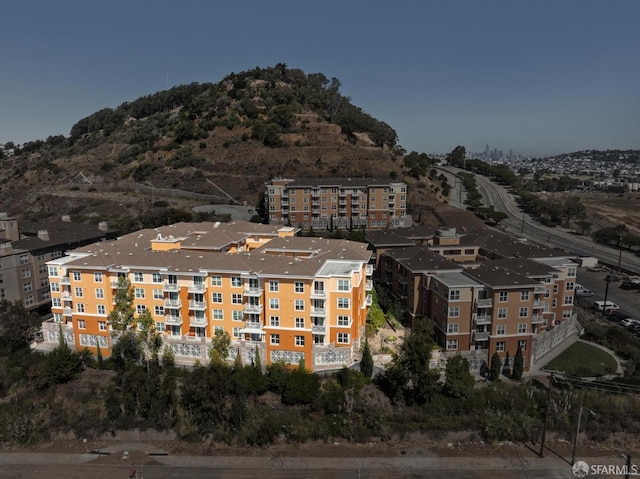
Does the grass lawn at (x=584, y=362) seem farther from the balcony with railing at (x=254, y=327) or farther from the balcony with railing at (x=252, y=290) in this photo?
the balcony with railing at (x=252, y=290)

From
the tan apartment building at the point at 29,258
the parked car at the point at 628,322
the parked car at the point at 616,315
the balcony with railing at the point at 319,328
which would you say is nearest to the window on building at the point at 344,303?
the balcony with railing at the point at 319,328

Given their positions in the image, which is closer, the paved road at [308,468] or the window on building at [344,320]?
the paved road at [308,468]

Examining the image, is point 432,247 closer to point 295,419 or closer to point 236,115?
point 295,419

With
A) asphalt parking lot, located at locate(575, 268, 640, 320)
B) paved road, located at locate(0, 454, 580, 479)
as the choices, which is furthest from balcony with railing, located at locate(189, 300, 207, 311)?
asphalt parking lot, located at locate(575, 268, 640, 320)

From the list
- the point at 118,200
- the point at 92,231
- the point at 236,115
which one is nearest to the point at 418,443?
the point at 92,231

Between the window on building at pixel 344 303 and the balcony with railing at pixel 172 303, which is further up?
the window on building at pixel 344 303

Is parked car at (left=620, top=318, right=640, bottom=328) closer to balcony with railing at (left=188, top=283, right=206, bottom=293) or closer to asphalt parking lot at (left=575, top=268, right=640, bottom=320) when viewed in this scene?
asphalt parking lot at (left=575, top=268, right=640, bottom=320)
